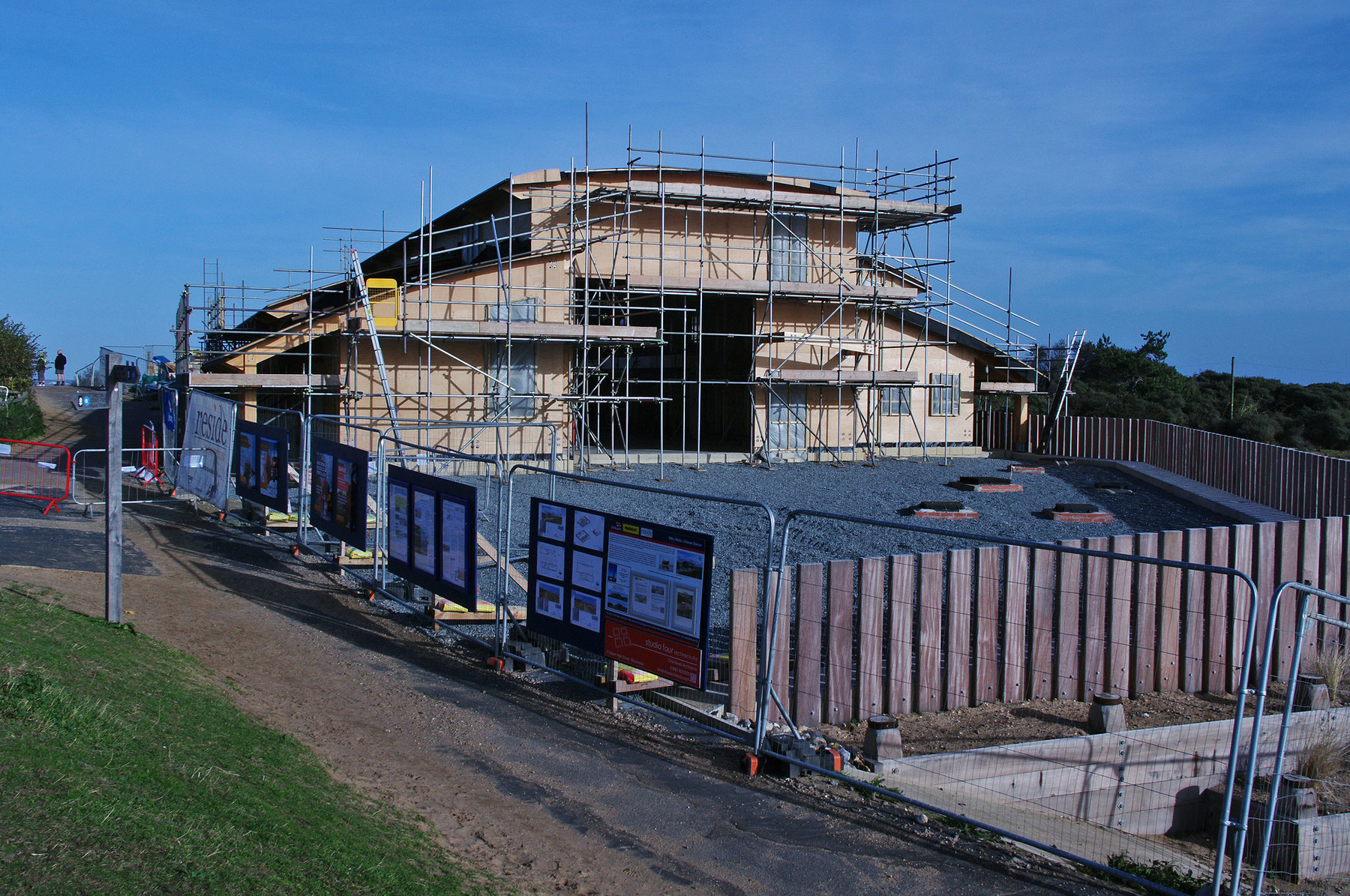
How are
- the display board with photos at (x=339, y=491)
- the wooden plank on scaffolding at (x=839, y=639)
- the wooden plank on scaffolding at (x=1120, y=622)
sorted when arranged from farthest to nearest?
the display board with photos at (x=339, y=491), the wooden plank on scaffolding at (x=1120, y=622), the wooden plank on scaffolding at (x=839, y=639)

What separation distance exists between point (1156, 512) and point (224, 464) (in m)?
19.0

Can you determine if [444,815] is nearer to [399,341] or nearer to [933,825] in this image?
[933,825]

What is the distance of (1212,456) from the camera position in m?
24.9

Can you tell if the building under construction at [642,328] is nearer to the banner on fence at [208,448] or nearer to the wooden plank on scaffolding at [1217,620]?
the banner on fence at [208,448]

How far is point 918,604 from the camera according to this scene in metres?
7.76

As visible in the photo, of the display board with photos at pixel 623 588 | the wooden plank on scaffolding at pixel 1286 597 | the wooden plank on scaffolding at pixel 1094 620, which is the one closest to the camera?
the display board with photos at pixel 623 588

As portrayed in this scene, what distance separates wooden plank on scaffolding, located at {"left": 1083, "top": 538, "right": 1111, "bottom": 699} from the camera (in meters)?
8.21

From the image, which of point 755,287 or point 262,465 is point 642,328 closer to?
point 755,287

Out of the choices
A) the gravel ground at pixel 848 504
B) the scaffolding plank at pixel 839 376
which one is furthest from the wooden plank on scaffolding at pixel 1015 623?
the scaffolding plank at pixel 839 376

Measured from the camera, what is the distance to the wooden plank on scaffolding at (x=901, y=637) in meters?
7.58

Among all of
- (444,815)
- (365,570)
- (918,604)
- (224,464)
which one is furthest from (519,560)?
(444,815)

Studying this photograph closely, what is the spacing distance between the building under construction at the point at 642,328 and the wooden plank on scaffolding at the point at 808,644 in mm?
16147

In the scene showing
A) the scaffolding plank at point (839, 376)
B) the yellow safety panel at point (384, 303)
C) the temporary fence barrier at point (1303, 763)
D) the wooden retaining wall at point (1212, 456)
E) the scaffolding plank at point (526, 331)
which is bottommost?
the temporary fence barrier at point (1303, 763)

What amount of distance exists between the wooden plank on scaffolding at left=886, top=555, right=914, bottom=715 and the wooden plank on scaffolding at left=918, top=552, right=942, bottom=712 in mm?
79
